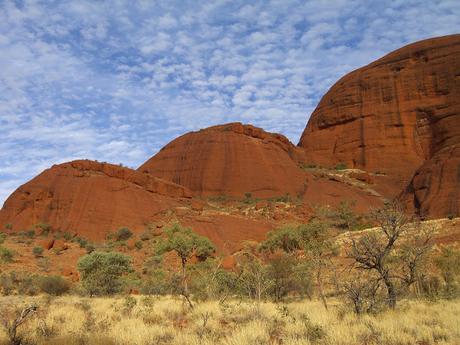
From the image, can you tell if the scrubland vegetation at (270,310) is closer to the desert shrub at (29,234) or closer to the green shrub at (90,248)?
the green shrub at (90,248)

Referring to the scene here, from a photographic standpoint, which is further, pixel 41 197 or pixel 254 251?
pixel 41 197

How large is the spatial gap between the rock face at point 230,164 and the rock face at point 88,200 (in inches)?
471

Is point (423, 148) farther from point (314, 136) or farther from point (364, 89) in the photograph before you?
point (314, 136)

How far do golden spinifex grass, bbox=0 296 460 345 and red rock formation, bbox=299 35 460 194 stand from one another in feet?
199

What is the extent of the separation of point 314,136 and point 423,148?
2038 centimetres

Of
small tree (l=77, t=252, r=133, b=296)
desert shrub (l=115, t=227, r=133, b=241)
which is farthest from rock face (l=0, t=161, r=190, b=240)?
small tree (l=77, t=252, r=133, b=296)

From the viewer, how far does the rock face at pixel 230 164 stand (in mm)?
64438

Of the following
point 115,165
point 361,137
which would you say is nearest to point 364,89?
point 361,137

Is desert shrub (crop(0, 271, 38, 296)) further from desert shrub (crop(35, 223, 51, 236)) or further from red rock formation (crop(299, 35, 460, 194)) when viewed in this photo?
red rock formation (crop(299, 35, 460, 194))

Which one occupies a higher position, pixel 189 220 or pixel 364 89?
pixel 364 89

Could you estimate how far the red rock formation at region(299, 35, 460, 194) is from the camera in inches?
2721

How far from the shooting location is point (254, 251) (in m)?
34.9

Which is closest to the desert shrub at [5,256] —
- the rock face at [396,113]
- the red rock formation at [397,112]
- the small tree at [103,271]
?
the small tree at [103,271]

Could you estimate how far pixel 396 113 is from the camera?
2916 inches
